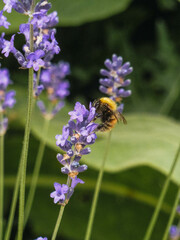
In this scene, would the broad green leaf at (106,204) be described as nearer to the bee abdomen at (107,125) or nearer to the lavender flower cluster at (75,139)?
the bee abdomen at (107,125)

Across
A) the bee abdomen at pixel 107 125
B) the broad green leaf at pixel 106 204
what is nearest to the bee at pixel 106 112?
the bee abdomen at pixel 107 125

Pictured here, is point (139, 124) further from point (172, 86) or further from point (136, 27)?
point (136, 27)

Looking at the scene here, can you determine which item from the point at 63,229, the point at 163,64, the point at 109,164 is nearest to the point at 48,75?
the point at 109,164

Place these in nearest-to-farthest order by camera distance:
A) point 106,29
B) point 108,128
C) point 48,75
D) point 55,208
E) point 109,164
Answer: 1. point 108,128
2. point 48,75
3. point 109,164
4. point 55,208
5. point 106,29

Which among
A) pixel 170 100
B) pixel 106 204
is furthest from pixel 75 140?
pixel 170 100

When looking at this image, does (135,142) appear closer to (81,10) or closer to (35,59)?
(81,10)

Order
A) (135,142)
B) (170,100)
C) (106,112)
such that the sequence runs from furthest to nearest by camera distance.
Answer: (170,100) → (135,142) → (106,112)

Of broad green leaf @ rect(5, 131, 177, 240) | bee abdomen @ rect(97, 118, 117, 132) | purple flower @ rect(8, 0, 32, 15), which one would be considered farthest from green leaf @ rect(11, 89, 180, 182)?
purple flower @ rect(8, 0, 32, 15)
